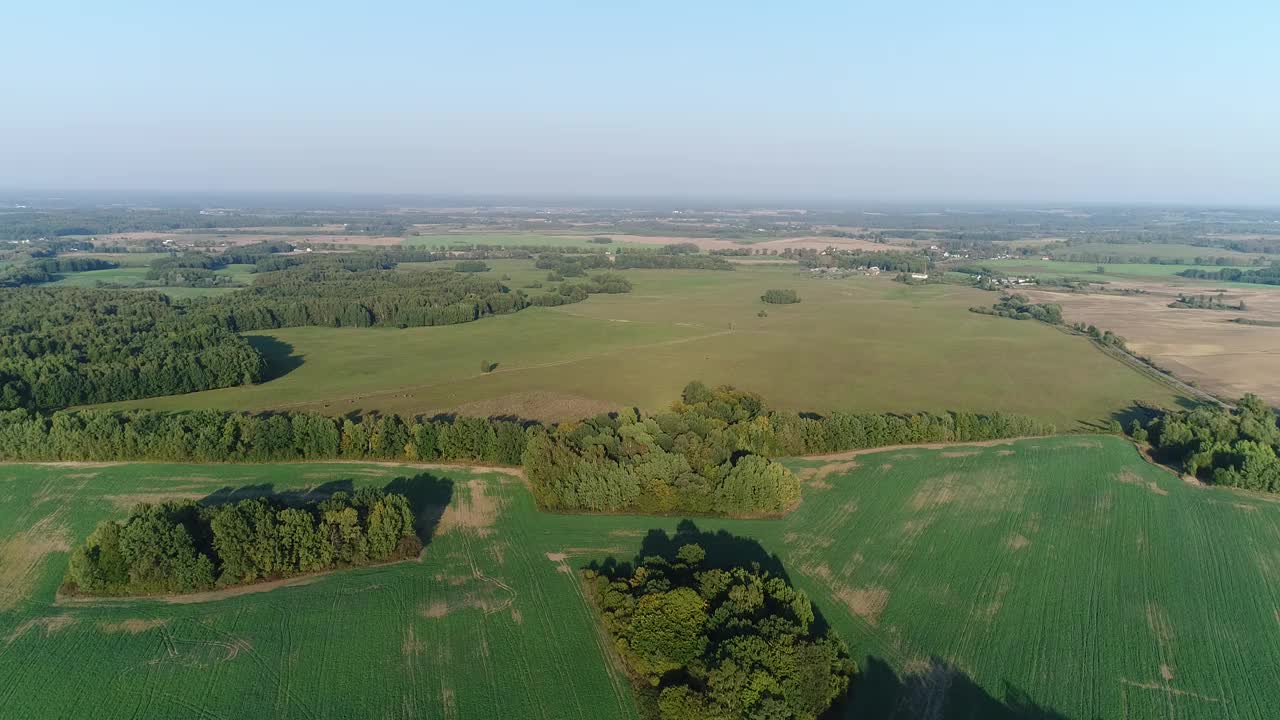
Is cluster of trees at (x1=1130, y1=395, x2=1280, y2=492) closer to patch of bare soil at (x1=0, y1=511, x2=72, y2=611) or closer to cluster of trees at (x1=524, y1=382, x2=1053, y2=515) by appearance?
cluster of trees at (x1=524, y1=382, x2=1053, y2=515)

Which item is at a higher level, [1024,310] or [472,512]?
[1024,310]

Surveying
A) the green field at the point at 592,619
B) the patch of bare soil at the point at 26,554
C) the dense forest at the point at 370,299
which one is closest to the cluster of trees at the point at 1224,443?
the green field at the point at 592,619

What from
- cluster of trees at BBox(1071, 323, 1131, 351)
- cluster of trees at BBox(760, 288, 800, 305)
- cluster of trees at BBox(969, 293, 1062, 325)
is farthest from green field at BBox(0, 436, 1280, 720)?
cluster of trees at BBox(760, 288, 800, 305)

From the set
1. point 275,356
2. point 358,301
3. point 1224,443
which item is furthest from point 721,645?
point 358,301

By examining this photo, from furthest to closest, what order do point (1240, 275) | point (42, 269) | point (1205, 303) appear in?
point (1240, 275), point (42, 269), point (1205, 303)

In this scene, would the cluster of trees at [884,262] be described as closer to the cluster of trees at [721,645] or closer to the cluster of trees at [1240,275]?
the cluster of trees at [1240,275]

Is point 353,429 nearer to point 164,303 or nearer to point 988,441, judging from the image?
point 988,441

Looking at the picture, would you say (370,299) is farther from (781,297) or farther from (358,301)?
(781,297)
